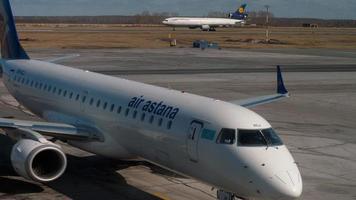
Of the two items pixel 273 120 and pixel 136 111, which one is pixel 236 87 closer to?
pixel 273 120

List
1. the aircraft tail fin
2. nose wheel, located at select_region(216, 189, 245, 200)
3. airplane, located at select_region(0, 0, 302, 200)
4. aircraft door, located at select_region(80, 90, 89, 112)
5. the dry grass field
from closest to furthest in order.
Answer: airplane, located at select_region(0, 0, 302, 200)
nose wheel, located at select_region(216, 189, 245, 200)
aircraft door, located at select_region(80, 90, 89, 112)
the aircraft tail fin
the dry grass field

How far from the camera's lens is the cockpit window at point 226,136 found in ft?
47.6

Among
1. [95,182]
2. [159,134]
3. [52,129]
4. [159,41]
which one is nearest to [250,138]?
[159,134]

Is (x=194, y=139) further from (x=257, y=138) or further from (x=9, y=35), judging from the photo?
(x=9, y=35)

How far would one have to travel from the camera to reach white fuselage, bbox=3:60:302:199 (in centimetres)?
1388

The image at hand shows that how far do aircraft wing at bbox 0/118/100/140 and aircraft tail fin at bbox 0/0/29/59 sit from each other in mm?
10427

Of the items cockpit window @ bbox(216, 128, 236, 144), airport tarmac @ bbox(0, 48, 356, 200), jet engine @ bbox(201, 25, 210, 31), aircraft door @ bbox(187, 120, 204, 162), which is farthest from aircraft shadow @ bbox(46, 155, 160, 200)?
jet engine @ bbox(201, 25, 210, 31)

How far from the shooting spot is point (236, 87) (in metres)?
45.6

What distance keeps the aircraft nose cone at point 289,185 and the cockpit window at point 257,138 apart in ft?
3.30

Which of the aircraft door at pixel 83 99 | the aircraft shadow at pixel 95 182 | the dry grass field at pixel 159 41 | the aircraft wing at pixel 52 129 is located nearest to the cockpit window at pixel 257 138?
the aircraft shadow at pixel 95 182

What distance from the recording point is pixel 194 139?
1526 centimetres

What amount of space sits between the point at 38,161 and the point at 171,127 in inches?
169

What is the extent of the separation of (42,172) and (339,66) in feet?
175

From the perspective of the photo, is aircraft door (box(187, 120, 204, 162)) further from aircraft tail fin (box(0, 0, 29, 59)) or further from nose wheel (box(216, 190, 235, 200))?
aircraft tail fin (box(0, 0, 29, 59))
